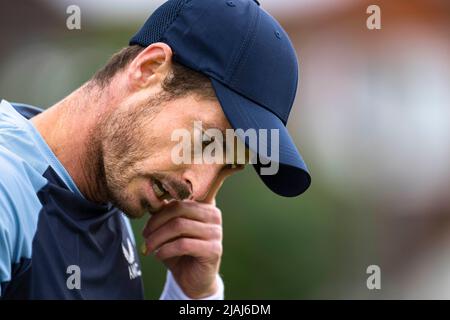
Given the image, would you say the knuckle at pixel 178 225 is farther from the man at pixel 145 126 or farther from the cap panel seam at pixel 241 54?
the cap panel seam at pixel 241 54

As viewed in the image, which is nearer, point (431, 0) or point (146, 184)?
point (146, 184)

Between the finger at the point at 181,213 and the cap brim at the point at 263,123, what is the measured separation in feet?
0.91

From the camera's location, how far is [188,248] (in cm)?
204

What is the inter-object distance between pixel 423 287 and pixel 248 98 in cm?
495

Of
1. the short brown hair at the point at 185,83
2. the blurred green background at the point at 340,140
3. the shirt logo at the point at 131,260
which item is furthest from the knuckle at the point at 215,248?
the blurred green background at the point at 340,140

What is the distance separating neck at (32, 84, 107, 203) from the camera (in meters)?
1.74

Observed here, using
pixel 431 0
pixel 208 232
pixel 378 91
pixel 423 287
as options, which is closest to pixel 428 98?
pixel 378 91

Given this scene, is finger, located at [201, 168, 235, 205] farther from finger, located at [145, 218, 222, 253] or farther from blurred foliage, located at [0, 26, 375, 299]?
blurred foliage, located at [0, 26, 375, 299]

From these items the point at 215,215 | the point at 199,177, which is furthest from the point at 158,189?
the point at 215,215

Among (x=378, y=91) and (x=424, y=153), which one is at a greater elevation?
(x=378, y=91)

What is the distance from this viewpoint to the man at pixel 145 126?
1.64m

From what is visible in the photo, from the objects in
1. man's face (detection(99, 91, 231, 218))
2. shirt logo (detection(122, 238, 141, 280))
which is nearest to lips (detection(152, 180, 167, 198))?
man's face (detection(99, 91, 231, 218))

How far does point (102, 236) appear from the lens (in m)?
1.91
